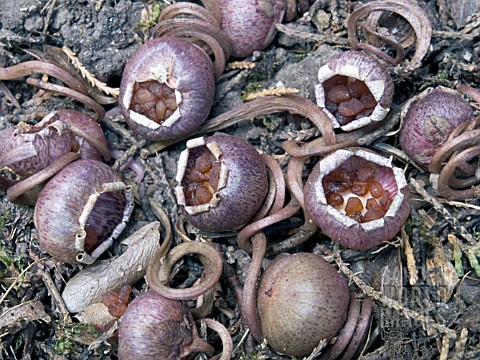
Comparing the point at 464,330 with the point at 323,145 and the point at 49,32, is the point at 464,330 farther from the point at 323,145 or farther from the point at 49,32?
the point at 49,32

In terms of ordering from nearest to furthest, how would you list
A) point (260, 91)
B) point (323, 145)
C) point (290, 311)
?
point (290, 311), point (323, 145), point (260, 91)

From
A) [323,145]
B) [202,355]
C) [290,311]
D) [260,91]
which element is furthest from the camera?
[260,91]

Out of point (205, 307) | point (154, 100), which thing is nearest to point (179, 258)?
point (205, 307)

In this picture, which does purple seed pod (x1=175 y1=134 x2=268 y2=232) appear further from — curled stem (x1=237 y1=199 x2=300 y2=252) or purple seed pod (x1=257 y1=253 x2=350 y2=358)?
purple seed pod (x1=257 y1=253 x2=350 y2=358)

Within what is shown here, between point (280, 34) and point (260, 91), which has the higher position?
point (280, 34)

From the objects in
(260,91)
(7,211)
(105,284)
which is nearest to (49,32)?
(7,211)

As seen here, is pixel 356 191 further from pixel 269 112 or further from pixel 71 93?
pixel 71 93

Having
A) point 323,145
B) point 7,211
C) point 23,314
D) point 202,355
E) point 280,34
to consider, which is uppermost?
point 280,34
